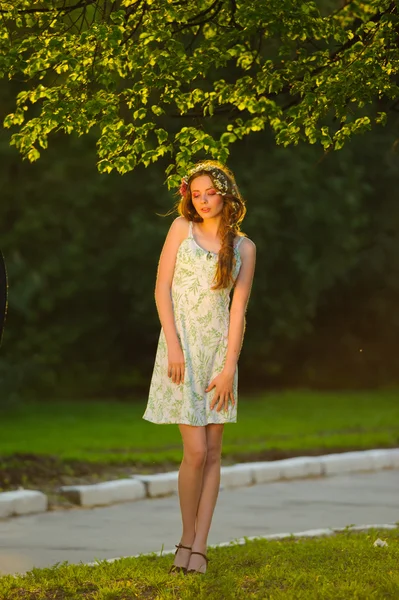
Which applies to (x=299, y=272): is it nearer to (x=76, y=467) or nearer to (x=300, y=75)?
(x=76, y=467)

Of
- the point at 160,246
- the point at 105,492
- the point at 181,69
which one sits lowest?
the point at 105,492

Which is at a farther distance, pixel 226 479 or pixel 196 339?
pixel 226 479

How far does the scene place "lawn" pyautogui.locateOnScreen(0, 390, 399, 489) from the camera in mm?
12984

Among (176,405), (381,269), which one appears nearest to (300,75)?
(176,405)

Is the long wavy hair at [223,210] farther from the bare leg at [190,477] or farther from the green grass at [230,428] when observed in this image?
the green grass at [230,428]

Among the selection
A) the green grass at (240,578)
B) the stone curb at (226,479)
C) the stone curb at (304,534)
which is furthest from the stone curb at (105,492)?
the green grass at (240,578)

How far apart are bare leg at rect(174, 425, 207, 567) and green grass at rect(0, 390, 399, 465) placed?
637cm

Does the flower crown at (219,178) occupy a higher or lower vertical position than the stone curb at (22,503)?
higher

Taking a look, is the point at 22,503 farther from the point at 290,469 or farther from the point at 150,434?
the point at 150,434

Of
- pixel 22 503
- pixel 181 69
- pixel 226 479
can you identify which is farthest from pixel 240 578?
pixel 226 479

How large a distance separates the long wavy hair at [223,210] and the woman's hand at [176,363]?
0.38 meters

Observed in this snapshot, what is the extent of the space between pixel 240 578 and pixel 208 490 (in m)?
0.51

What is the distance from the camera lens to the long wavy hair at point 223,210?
690 cm

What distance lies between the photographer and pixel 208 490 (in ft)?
22.9
